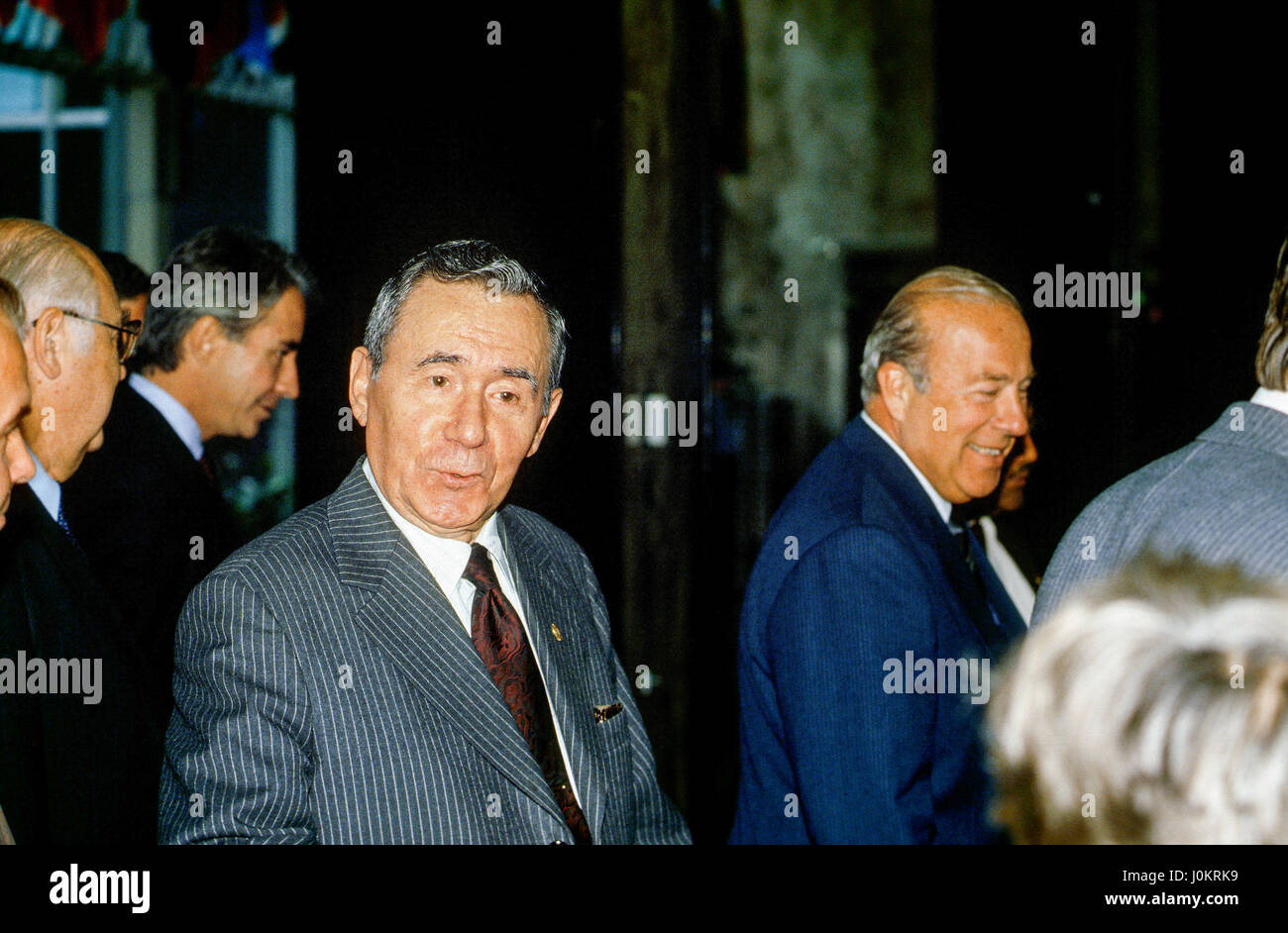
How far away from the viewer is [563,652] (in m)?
2.03

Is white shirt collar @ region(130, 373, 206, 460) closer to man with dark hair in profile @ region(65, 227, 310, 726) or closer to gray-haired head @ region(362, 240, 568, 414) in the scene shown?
man with dark hair in profile @ region(65, 227, 310, 726)

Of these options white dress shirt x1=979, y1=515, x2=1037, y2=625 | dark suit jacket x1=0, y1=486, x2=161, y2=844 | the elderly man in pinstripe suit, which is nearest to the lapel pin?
the elderly man in pinstripe suit

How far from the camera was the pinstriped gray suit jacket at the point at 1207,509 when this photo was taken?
1531mm

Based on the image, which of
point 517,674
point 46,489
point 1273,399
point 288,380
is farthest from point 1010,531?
point 46,489

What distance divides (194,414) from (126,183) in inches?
95.1

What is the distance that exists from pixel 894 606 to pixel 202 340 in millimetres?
1920

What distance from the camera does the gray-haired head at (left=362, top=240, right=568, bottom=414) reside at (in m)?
1.92

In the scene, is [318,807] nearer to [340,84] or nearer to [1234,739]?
[1234,739]

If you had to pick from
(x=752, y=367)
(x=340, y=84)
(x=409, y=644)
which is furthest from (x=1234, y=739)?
(x=752, y=367)

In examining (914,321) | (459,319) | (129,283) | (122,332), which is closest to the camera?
(459,319)

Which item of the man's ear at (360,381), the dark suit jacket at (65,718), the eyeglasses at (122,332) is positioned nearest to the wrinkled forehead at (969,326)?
the man's ear at (360,381)

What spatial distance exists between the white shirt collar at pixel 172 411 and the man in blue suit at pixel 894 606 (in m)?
1.52

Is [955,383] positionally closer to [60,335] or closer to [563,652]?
[563,652]

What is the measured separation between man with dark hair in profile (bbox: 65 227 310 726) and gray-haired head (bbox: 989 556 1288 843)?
2.04 m
